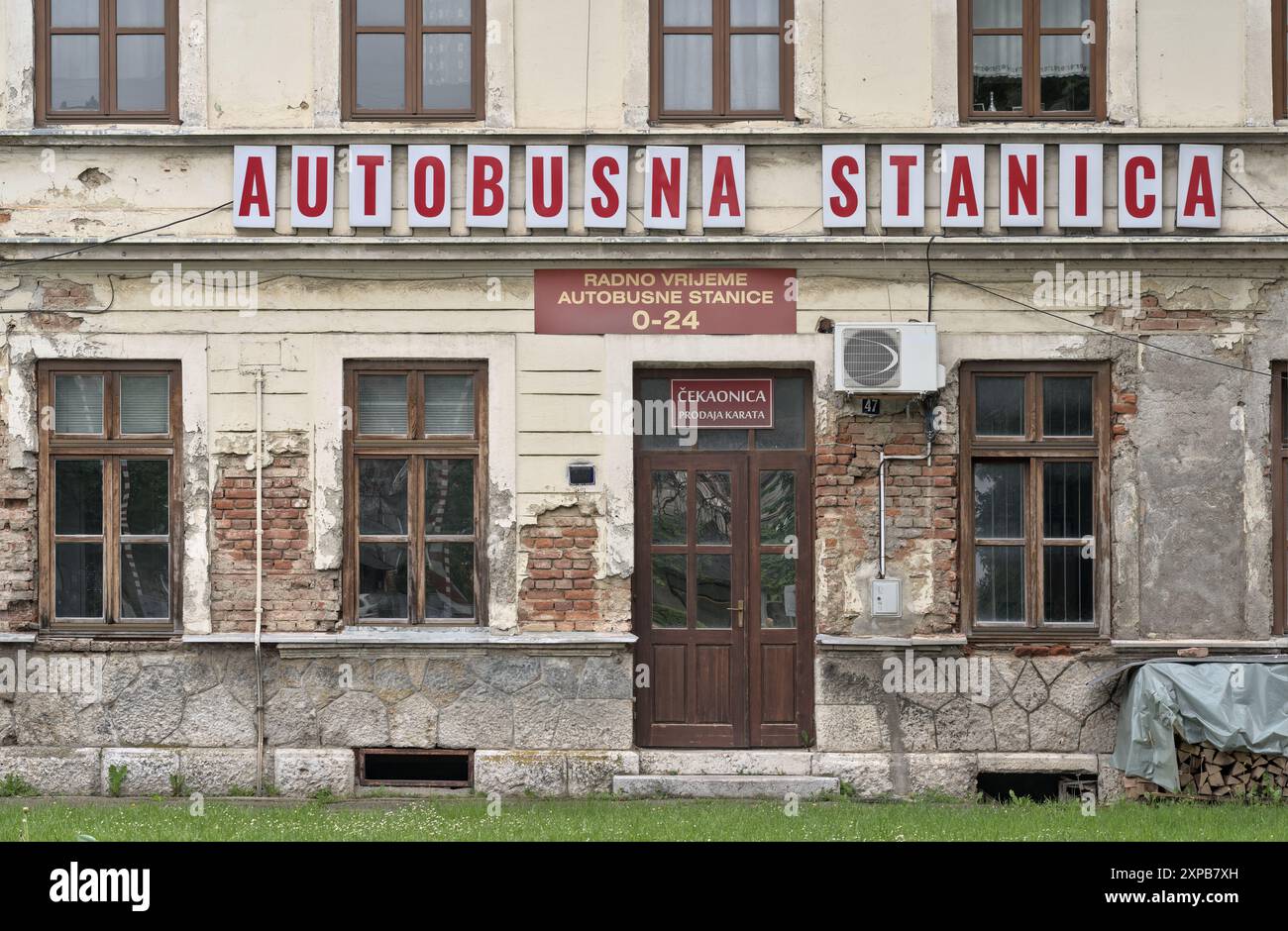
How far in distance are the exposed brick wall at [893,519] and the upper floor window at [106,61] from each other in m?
5.29

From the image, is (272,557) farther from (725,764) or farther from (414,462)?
(725,764)

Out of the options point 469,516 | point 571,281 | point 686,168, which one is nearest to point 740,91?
point 686,168

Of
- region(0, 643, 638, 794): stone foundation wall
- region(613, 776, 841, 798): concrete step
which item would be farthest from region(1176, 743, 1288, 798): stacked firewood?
region(0, 643, 638, 794): stone foundation wall

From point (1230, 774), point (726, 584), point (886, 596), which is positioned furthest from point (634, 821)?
point (1230, 774)

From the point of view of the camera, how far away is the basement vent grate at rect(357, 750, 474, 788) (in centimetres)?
1049

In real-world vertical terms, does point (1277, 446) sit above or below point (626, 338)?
below

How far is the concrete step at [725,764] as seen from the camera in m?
10.4

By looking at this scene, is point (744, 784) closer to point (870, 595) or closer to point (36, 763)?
point (870, 595)

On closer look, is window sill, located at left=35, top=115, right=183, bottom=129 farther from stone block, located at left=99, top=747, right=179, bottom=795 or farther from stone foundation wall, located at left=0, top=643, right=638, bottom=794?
stone block, located at left=99, top=747, right=179, bottom=795

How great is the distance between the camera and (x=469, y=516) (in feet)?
34.9

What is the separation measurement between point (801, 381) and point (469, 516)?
2.53m

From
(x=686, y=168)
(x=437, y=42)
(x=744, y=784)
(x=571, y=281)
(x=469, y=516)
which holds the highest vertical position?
(x=437, y=42)

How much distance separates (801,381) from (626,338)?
129 cm

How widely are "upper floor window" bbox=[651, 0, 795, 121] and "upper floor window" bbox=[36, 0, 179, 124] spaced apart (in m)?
3.46
